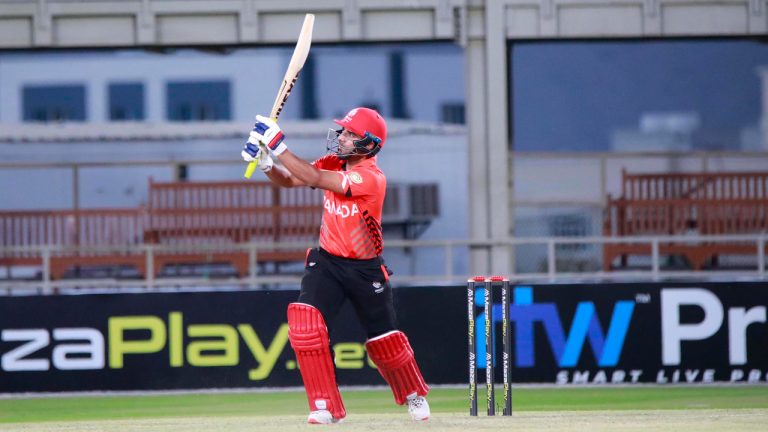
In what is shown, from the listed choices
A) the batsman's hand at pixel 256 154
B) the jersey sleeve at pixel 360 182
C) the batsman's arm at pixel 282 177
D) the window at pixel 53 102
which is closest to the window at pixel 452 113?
the window at pixel 53 102

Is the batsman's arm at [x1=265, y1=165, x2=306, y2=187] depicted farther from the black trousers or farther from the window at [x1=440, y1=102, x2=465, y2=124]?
the window at [x1=440, y1=102, x2=465, y2=124]

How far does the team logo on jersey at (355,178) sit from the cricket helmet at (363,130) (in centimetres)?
26

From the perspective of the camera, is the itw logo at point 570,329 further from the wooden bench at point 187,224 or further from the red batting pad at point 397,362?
the red batting pad at point 397,362

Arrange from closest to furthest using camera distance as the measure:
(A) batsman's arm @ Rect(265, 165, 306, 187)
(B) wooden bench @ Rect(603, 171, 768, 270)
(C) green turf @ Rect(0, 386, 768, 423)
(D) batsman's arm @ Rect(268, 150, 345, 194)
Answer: (D) batsman's arm @ Rect(268, 150, 345, 194)
(A) batsman's arm @ Rect(265, 165, 306, 187)
(C) green turf @ Rect(0, 386, 768, 423)
(B) wooden bench @ Rect(603, 171, 768, 270)

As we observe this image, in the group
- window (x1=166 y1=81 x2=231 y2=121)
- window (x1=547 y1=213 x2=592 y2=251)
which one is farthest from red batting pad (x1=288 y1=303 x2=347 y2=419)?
window (x1=166 y1=81 x2=231 y2=121)

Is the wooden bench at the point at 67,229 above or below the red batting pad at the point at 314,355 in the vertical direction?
above

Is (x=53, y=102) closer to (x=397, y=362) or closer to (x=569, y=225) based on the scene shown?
(x=569, y=225)

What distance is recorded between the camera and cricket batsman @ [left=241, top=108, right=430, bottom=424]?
9.12 metres

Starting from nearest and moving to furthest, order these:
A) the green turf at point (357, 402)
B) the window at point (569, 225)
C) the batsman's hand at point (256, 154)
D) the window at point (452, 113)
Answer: the batsman's hand at point (256, 154) < the green turf at point (357, 402) < the window at point (569, 225) < the window at point (452, 113)

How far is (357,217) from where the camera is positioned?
9289 mm

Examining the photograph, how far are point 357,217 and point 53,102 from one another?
14.7 m

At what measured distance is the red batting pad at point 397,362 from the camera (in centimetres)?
945

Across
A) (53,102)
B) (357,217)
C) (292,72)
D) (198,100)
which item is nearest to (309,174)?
(357,217)

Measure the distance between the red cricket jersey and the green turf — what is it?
151 inches
